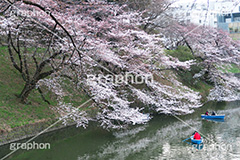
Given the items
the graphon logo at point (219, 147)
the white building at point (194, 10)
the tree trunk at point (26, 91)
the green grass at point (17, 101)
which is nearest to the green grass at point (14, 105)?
the green grass at point (17, 101)

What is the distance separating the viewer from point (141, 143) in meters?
12.6

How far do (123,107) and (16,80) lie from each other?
686 centimetres

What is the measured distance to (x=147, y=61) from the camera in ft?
52.4

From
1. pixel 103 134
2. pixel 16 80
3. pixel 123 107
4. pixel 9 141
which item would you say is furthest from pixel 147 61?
pixel 9 141

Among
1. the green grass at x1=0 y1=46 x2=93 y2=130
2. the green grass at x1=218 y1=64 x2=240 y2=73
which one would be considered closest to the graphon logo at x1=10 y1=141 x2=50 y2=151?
the green grass at x1=0 y1=46 x2=93 y2=130

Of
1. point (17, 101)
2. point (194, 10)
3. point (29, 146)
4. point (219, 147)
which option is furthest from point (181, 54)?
point (29, 146)

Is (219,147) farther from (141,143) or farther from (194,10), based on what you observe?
(194,10)

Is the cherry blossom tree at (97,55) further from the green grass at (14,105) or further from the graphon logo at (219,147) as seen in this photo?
the graphon logo at (219,147)

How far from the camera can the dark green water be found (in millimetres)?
10766

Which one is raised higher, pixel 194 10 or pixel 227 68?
pixel 194 10

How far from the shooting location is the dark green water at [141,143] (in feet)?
35.3

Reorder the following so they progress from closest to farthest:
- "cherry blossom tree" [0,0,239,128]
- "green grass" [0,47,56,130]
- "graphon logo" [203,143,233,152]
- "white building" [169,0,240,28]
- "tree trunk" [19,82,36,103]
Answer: "cherry blossom tree" [0,0,239,128], "graphon logo" [203,143,233,152], "green grass" [0,47,56,130], "tree trunk" [19,82,36,103], "white building" [169,0,240,28]

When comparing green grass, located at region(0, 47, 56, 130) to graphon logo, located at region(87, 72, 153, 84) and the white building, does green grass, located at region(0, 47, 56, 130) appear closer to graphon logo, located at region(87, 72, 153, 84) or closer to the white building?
graphon logo, located at region(87, 72, 153, 84)

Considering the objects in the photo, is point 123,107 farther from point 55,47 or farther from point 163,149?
point 55,47
